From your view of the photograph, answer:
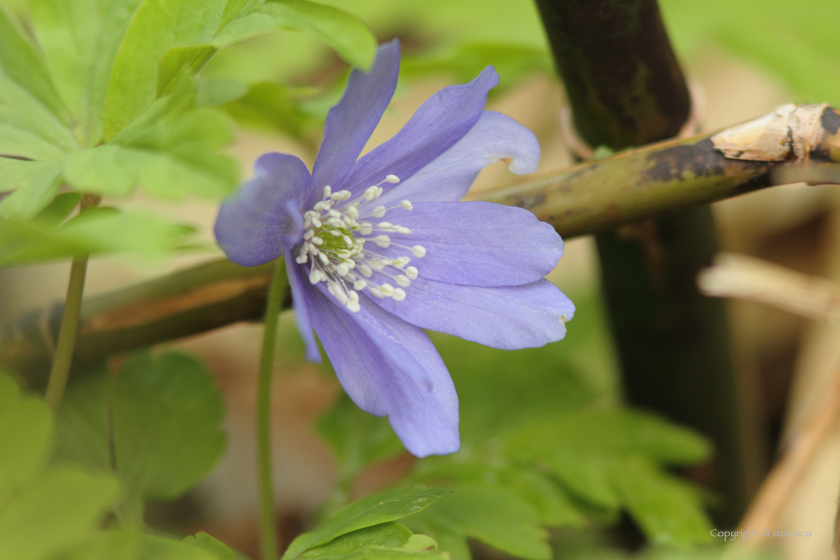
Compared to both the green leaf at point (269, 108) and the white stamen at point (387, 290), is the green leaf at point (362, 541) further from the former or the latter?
the green leaf at point (269, 108)

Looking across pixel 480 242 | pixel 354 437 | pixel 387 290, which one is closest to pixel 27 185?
pixel 387 290

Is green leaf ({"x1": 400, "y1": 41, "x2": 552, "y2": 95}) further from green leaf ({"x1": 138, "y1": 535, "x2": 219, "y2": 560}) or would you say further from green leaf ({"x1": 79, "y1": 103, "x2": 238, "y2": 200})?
green leaf ({"x1": 138, "y1": 535, "x2": 219, "y2": 560})

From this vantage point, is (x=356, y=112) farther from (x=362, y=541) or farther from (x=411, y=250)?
(x=362, y=541)

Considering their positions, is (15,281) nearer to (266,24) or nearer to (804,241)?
(266,24)

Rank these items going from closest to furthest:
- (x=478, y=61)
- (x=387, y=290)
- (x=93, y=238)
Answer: (x=93, y=238) → (x=387, y=290) → (x=478, y=61)

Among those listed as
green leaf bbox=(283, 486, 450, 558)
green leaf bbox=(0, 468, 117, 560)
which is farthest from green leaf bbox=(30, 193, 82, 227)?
green leaf bbox=(283, 486, 450, 558)

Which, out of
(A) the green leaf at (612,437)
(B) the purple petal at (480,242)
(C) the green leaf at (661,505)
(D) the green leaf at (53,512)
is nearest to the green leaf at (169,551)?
(D) the green leaf at (53,512)

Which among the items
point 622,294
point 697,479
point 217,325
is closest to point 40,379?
point 217,325
